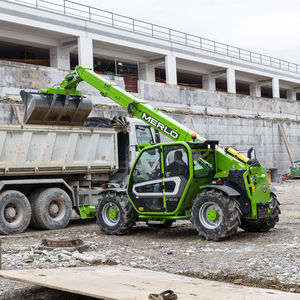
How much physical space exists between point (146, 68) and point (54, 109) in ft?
72.2

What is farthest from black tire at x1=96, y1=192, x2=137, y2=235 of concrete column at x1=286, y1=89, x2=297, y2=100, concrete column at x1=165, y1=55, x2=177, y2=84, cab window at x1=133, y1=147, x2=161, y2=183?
concrete column at x1=286, y1=89, x2=297, y2=100

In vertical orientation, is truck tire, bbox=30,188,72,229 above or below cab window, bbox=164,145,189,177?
below

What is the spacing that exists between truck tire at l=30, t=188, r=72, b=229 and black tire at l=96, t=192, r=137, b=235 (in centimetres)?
144

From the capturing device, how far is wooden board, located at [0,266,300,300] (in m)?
4.96

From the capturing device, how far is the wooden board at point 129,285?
4961 millimetres

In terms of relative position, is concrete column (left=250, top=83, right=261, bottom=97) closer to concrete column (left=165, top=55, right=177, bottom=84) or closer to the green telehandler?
concrete column (left=165, top=55, right=177, bottom=84)

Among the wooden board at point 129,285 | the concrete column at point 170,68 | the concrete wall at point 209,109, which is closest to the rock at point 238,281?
the wooden board at point 129,285

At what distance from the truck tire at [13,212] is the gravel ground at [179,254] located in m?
0.28

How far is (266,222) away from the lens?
10484 mm

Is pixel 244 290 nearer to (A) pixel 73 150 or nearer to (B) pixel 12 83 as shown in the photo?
(A) pixel 73 150

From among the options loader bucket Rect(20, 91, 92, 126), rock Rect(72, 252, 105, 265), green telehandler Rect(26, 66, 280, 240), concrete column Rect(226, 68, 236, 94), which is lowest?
rock Rect(72, 252, 105, 265)

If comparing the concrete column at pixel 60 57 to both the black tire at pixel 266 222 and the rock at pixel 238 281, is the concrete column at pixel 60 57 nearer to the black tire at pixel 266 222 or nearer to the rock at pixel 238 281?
the black tire at pixel 266 222

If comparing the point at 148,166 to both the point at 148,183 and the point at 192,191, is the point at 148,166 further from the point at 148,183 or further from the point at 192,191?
the point at 192,191

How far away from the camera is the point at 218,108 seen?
93.0ft
